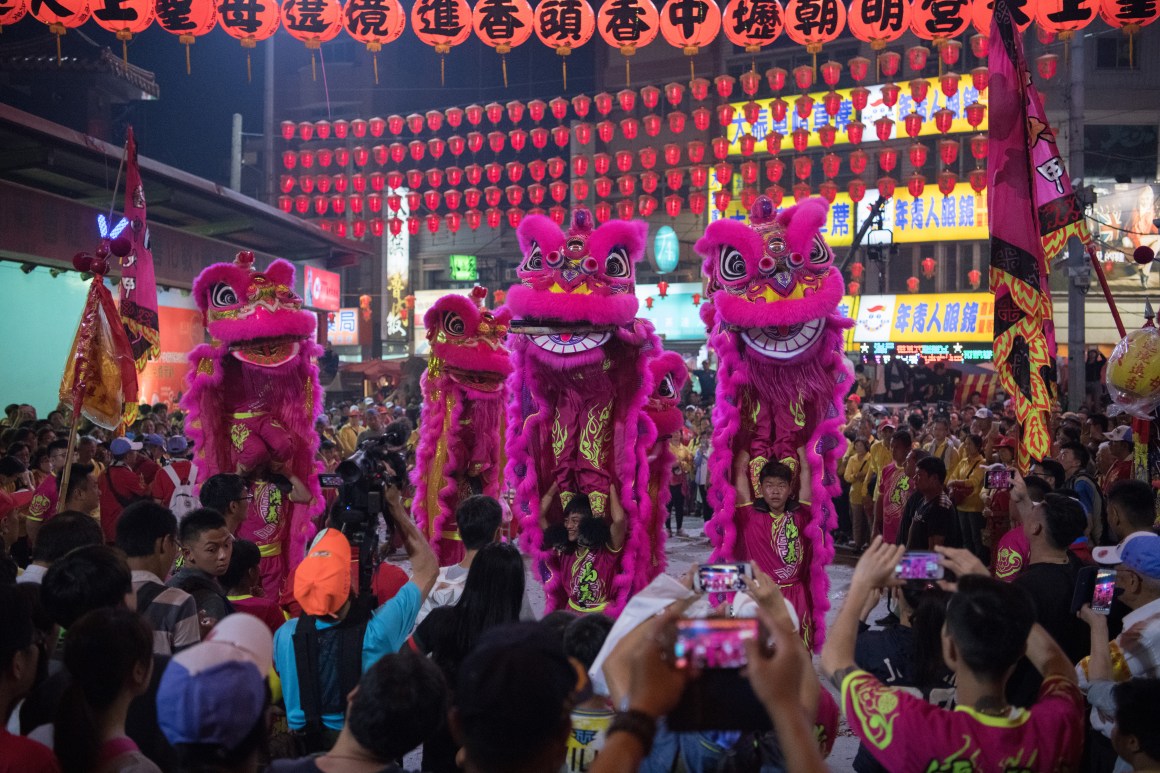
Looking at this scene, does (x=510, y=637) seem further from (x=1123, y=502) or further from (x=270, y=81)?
(x=270, y=81)

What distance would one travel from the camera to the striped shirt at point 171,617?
3340mm

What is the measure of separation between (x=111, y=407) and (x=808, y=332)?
4322 mm

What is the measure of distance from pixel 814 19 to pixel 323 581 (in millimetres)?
10806

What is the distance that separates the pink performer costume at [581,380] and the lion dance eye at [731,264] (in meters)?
0.58

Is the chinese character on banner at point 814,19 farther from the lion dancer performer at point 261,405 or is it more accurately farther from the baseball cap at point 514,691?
the baseball cap at point 514,691

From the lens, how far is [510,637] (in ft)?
6.76

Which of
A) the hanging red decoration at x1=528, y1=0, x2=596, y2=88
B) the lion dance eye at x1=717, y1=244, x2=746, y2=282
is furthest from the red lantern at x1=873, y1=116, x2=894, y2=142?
the lion dance eye at x1=717, y1=244, x2=746, y2=282

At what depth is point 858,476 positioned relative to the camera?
34.7 feet

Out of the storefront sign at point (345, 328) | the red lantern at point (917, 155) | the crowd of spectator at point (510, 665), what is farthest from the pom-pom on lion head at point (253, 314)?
the storefront sign at point (345, 328)

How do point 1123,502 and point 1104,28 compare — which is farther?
point 1104,28

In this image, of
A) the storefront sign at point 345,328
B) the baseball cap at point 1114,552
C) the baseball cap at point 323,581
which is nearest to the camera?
the baseball cap at point 323,581

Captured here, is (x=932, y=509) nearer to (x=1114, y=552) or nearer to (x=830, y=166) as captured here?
(x=1114, y=552)

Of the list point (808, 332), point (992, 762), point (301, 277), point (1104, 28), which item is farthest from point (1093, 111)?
point (992, 762)

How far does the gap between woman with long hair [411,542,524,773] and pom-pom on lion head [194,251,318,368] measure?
11.8ft
